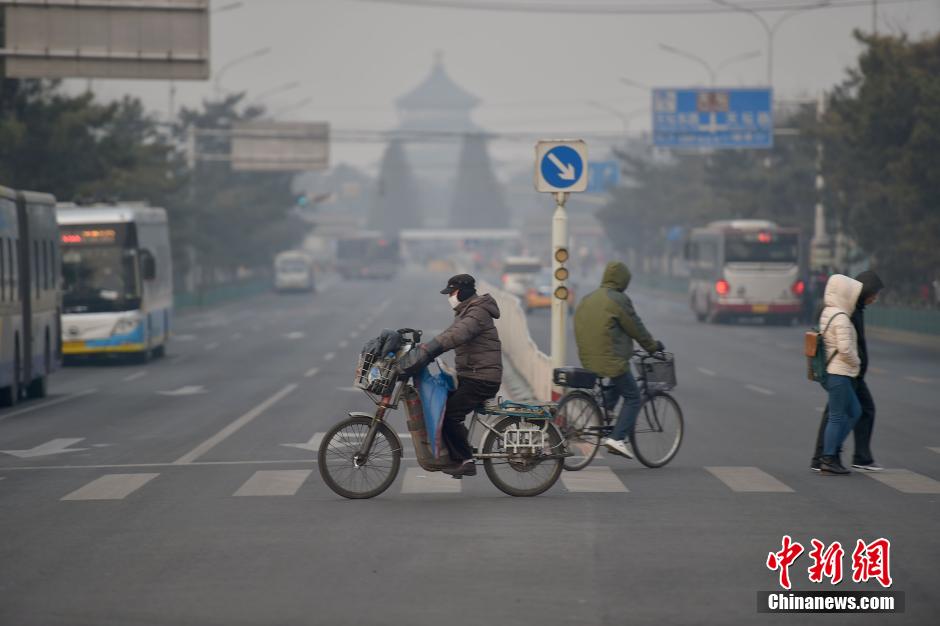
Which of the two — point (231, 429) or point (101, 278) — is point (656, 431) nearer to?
point (231, 429)

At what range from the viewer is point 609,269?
14.2 meters

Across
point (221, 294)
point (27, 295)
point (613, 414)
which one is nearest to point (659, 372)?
point (613, 414)

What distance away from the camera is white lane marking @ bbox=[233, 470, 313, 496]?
1262cm

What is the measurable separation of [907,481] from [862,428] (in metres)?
0.74

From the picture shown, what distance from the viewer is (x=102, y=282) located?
3269 cm

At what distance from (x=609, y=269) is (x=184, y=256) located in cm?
5295

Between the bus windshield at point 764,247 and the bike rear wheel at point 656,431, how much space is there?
35.8 meters

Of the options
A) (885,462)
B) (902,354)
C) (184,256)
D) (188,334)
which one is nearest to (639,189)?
(184,256)

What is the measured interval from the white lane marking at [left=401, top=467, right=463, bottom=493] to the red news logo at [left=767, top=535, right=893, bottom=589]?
11.6 feet

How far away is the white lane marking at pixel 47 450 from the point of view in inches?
635

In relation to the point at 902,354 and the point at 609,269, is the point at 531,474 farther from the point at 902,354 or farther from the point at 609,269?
Answer: the point at 902,354

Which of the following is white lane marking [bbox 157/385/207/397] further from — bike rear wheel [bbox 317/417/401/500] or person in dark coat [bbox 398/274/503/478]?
person in dark coat [bbox 398/274/503/478]

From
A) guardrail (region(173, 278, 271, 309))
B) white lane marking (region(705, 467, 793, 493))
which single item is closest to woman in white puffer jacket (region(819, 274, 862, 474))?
white lane marking (region(705, 467, 793, 493))

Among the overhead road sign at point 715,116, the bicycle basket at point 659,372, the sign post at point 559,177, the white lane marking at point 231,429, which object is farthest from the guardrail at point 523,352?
the overhead road sign at point 715,116
